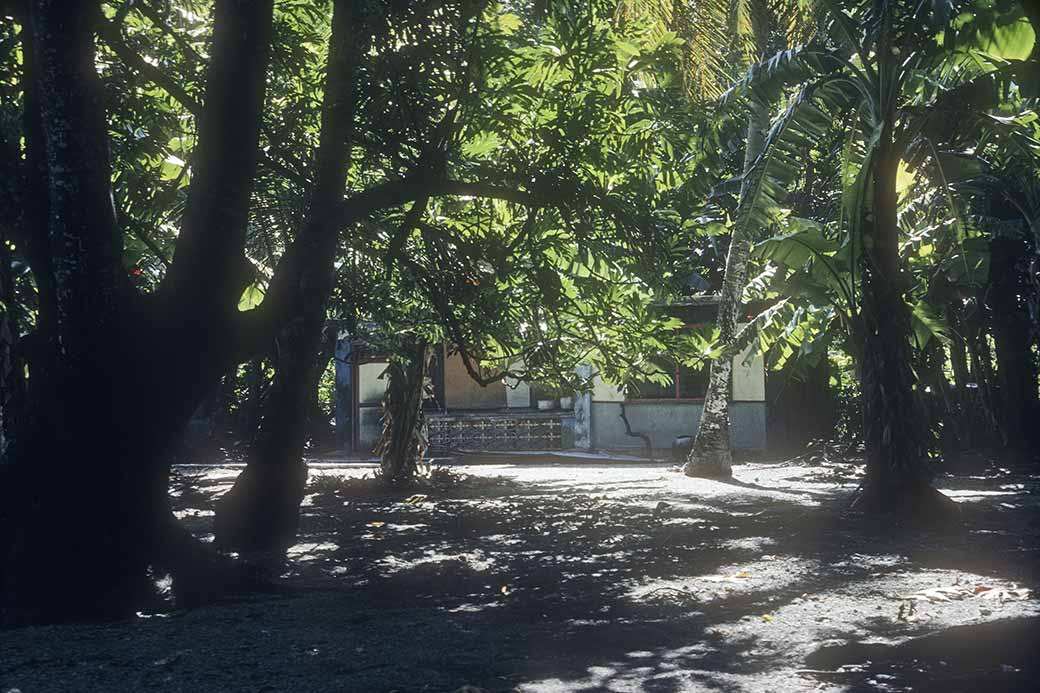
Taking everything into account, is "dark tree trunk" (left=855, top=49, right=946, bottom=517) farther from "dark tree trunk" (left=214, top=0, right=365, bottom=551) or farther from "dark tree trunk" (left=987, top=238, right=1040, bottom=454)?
"dark tree trunk" (left=987, top=238, right=1040, bottom=454)

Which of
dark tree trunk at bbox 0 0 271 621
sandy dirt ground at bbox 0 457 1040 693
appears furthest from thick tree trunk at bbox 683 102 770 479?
dark tree trunk at bbox 0 0 271 621

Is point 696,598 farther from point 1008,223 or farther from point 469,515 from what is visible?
point 1008,223

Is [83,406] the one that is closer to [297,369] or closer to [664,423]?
[297,369]

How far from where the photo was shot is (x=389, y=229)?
40.7ft

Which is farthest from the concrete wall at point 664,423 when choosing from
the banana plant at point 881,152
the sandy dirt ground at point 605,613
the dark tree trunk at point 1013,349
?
the banana plant at point 881,152

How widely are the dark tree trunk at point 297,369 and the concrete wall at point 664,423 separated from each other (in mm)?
14305

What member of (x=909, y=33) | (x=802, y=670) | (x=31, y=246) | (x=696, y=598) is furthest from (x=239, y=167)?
(x=909, y=33)

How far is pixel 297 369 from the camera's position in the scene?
36.4ft

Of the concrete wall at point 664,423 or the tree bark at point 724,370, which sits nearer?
the tree bark at point 724,370

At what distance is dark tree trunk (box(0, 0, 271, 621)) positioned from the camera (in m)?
7.49

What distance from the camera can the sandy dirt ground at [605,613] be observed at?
223 inches

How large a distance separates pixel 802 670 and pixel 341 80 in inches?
272

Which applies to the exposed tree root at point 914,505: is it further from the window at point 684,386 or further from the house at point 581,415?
the window at point 684,386

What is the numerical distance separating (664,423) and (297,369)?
14902 mm
